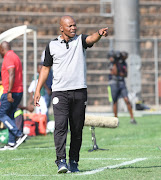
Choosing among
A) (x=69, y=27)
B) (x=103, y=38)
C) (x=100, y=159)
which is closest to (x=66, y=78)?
(x=69, y=27)

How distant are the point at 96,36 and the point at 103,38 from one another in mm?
16617

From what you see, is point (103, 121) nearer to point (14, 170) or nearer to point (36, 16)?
point (14, 170)

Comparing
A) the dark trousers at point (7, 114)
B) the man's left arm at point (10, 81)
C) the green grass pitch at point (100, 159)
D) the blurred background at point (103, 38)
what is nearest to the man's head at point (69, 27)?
the green grass pitch at point (100, 159)

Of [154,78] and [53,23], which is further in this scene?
[53,23]

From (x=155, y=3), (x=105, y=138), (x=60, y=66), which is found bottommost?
(x=105, y=138)

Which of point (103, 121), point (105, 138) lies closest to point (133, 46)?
point (105, 138)

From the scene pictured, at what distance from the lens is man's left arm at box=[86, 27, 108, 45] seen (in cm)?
764

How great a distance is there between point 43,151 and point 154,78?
1454cm

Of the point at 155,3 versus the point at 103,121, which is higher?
the point at 155,3

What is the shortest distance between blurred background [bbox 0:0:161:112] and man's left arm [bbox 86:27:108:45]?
13.0 metres

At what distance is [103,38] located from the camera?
24312 millimetres

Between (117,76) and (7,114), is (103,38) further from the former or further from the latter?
(7,114)

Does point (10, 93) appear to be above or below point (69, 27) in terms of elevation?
below

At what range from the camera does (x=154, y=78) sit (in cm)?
2516
